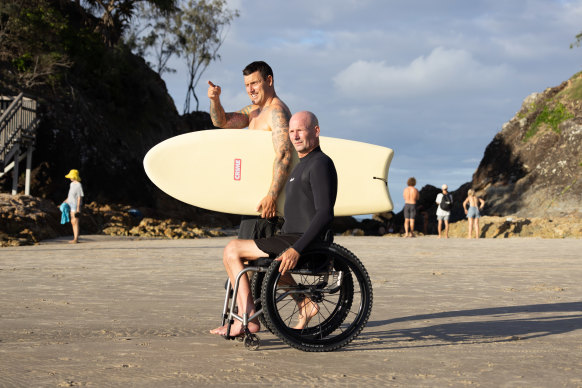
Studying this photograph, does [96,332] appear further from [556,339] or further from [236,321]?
[556,339]

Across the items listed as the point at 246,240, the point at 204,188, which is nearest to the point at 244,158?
the point at 204,188

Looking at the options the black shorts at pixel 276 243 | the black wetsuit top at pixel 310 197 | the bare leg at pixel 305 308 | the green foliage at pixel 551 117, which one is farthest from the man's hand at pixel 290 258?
the green foliage at pixel 551 117

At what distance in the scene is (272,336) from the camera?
17.2 feet

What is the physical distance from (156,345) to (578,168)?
3326 centimetres

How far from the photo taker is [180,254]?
46.7ft

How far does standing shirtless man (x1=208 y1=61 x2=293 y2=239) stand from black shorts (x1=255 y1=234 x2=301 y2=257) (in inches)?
13.5

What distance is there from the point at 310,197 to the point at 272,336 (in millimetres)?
1234

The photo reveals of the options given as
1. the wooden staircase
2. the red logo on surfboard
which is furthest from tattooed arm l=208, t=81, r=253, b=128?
the wooden staircase

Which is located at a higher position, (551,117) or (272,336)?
(551,117)

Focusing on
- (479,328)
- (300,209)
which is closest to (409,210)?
(479,328)

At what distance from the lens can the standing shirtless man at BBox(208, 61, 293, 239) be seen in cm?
494

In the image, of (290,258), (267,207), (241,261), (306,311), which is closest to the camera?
(290,258)

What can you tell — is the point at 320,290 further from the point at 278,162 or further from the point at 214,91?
the point at 214,91

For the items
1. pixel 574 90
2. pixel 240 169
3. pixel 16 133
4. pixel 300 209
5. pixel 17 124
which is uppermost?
pixel 574 90
